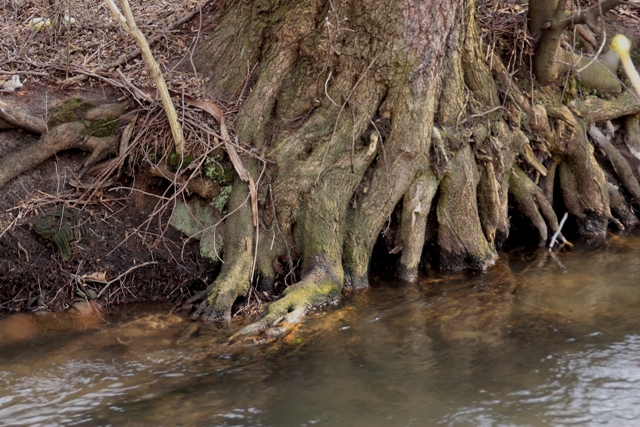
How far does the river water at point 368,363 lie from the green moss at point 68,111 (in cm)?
192

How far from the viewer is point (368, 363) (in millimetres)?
4621

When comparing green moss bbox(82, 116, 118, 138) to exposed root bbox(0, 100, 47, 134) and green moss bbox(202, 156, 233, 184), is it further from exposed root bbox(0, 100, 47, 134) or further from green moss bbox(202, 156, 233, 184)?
green moss bbox(202, 156, 233, 184)

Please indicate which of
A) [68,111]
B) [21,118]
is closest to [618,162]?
[68,111]

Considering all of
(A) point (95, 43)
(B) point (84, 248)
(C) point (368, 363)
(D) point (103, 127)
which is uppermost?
(A) point (95, 43)

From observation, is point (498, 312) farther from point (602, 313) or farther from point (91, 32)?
point (91, 32)

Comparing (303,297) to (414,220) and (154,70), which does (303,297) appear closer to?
(414,220)

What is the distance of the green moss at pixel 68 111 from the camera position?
6.20 m

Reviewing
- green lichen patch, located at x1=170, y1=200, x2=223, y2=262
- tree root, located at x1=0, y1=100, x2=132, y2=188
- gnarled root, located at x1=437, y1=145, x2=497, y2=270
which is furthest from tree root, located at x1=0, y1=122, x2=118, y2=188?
gnarled root, located at x1=437, y1=145, x2=497, y2=270

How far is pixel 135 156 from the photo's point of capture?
6020mm

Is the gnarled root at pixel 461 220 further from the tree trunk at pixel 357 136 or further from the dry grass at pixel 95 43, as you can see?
the dry grass at pixel 95 43

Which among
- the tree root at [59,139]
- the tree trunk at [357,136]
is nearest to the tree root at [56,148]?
the tree root at [59,139]

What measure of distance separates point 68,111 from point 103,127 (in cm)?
40

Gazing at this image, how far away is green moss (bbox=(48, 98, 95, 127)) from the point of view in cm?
620

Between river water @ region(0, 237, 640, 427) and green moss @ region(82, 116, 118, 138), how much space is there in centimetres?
176
